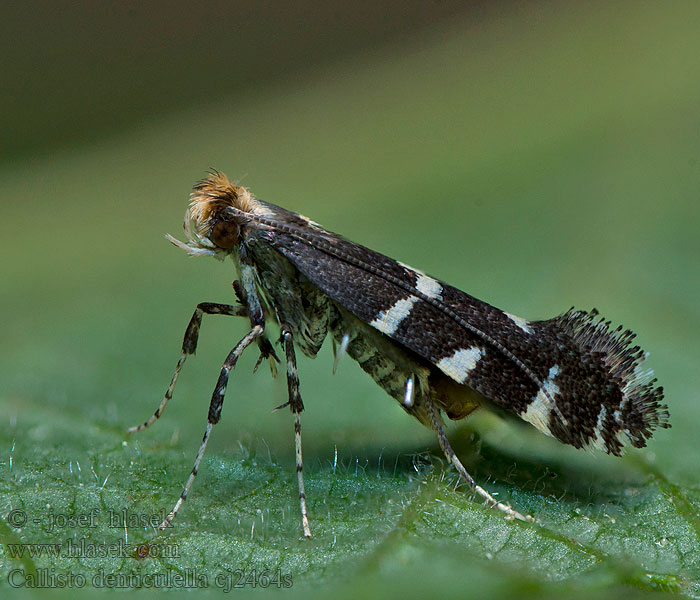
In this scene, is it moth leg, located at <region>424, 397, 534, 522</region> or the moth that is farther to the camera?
the moth

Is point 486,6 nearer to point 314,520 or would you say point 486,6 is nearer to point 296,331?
point 296,331

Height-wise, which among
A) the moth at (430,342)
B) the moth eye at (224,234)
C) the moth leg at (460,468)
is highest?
the moth eye at (224,234)

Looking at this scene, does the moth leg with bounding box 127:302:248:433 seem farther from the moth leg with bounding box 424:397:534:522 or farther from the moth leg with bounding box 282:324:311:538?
the moth leg with bounding box 424:397:534:522

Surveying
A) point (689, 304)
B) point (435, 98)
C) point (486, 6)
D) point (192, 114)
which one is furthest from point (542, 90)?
point (192, 114)

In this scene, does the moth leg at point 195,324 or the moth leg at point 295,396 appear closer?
the moth leg at point 295,396

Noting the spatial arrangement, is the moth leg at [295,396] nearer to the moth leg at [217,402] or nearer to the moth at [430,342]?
the moth at [430,342]

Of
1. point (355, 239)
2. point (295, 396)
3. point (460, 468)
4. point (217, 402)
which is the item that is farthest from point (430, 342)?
point (355, 239)

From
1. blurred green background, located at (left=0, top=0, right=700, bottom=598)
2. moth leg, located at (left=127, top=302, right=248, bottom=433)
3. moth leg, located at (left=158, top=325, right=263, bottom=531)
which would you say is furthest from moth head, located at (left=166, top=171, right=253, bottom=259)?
blurred green background, located at (left=0, top=0, right=700, bottom=598)

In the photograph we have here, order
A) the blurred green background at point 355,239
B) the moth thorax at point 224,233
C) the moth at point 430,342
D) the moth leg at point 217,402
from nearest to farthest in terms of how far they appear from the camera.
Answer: the blurred green background at point 355,239, the moth leg at point 217,402, the moth at point 430,342, the moth thorax at point 224,233

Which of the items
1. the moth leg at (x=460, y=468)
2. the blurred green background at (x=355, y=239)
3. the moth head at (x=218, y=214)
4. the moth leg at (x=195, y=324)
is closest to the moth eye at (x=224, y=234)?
the moth head at (x=218, y=214)
